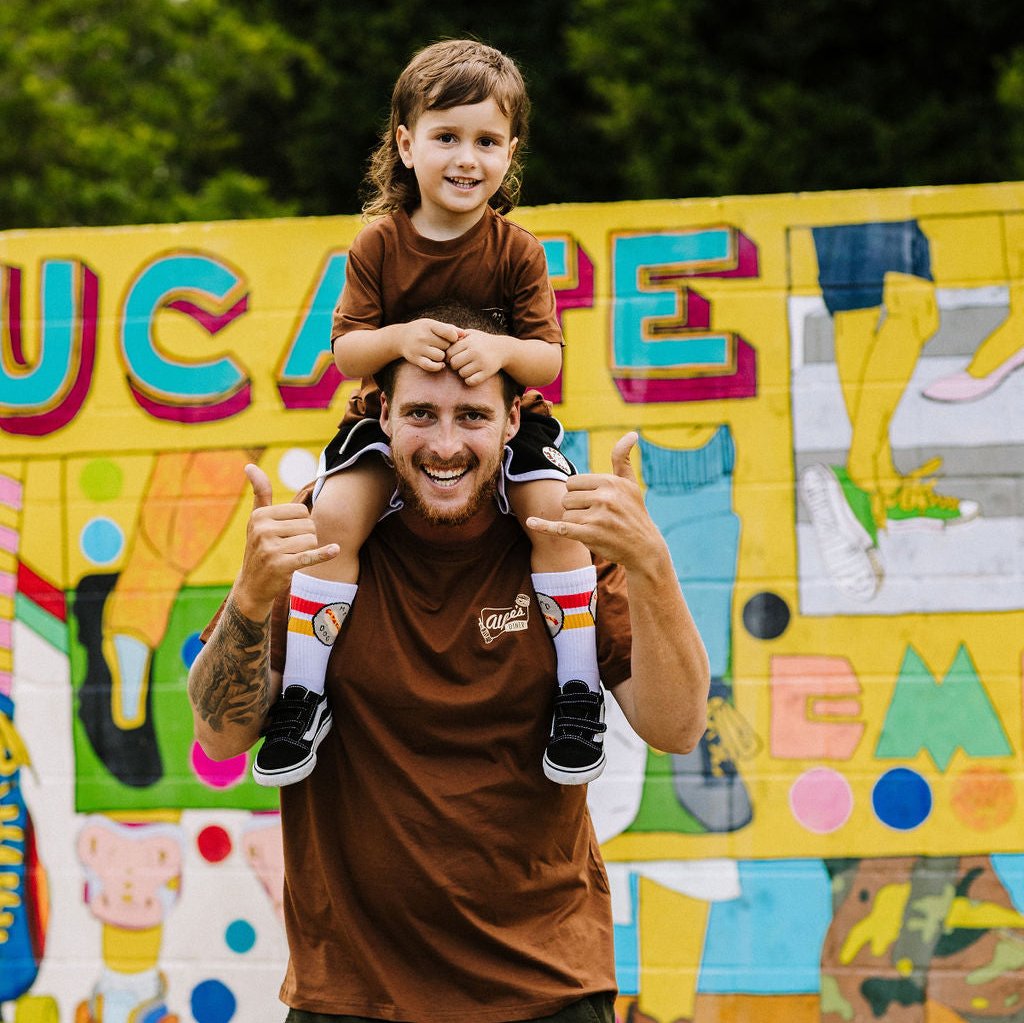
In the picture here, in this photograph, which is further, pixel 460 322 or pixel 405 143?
pixel 405 143

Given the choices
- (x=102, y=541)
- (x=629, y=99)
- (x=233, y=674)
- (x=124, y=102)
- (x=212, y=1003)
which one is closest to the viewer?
(x=233, y=674)

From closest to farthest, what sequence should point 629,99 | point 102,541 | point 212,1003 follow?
point 212,1003
point 102,541
point 629,99

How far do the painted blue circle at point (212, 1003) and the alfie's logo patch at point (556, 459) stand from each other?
230cm

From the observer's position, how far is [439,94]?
2727 mm

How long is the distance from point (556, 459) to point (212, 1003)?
2.36 meters

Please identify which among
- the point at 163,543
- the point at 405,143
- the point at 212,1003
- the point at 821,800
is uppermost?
the point at 405,143

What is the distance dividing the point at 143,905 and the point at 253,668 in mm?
2068

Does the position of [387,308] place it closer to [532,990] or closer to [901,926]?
[532,990]

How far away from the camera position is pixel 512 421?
9.18ft

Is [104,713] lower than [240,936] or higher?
higher

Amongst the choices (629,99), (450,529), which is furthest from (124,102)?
(450,529)

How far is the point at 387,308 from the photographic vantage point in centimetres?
282

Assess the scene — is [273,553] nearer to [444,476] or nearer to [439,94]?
[444,476]

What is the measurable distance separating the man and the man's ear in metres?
0.02
